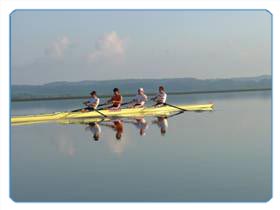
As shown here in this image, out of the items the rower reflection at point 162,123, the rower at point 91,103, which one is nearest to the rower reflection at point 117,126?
the rower at point 91,103

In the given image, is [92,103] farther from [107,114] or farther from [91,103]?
[107,114]

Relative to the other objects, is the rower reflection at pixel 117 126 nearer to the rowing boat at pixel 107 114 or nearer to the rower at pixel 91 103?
the rowing boat at pixel 107 114

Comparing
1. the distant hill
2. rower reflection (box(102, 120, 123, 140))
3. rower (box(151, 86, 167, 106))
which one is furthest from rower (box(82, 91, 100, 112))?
rower (box(151, 86, 167, 106))

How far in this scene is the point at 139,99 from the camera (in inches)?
228

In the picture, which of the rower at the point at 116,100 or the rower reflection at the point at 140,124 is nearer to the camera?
the rower at the point at 116,100

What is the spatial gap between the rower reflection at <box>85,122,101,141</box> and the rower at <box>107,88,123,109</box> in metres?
0.32

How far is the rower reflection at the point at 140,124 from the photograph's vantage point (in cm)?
537

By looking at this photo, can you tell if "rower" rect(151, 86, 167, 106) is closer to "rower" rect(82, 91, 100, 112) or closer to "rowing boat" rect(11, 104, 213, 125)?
"rowing boat" rect(11, 104, 213, 125)

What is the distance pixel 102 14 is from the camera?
4.25 meters

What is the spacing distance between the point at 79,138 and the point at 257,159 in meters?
→ 2.12

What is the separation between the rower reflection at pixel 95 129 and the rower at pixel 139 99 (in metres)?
0.51

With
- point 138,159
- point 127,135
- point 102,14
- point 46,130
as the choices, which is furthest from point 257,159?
point 46,130

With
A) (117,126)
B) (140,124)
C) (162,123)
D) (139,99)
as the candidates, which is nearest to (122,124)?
(117,126)

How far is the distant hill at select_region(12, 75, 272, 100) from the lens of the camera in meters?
4.84
